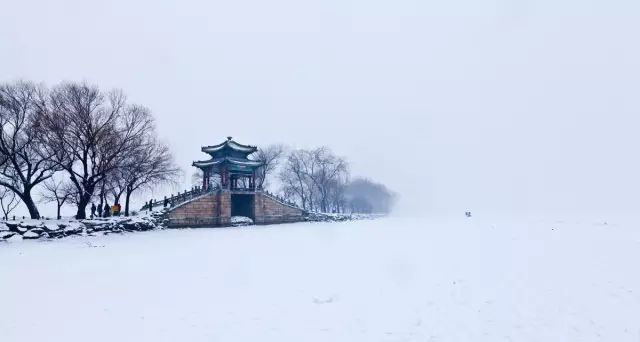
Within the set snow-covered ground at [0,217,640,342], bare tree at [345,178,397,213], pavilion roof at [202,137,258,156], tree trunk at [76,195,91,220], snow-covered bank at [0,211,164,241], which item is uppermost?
pavilion roof at [202,137,258,156]

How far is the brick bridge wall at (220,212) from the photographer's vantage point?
34.0 meters

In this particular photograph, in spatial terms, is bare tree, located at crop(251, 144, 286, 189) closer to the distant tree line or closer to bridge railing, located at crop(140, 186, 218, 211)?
the distant tree line

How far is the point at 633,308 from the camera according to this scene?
777cm

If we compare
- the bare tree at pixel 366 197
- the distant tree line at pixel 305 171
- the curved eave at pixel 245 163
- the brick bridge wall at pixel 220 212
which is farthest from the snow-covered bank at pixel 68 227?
the bare tree at pixel 366 197

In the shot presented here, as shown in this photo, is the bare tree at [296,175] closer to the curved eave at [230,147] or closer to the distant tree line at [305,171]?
the distant tree line at [305,171]

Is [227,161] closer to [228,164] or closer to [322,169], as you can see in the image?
[228,164]

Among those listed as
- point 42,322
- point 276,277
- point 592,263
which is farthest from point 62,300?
point 592,263

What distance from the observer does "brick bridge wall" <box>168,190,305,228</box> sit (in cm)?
3403

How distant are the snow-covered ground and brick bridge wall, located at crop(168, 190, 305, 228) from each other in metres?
18.6

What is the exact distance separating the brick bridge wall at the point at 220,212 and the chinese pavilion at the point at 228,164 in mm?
1653

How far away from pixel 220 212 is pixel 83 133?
14.6 metres

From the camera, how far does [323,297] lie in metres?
8.66

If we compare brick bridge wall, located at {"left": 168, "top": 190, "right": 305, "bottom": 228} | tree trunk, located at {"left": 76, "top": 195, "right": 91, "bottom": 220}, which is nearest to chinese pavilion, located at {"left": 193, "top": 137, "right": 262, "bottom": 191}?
brick bridge wall, located at {"left": 168, "top": 190, "right": 305, "bottom": 228}

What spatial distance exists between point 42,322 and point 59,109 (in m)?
23.9
